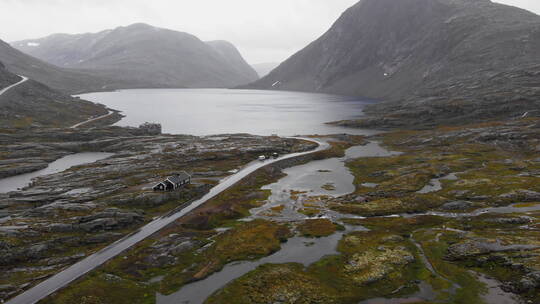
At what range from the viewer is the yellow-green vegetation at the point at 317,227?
209ft

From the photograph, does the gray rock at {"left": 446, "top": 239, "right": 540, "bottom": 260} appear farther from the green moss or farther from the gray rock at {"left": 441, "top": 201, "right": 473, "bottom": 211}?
the green moss

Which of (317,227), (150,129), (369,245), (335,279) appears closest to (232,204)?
(317,227)

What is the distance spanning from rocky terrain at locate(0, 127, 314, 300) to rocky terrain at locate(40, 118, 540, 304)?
952cm

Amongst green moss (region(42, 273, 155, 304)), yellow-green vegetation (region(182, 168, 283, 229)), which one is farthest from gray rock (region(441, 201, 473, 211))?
green moss (region(42, 273, 155, 304))

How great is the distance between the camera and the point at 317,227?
66.4 metres

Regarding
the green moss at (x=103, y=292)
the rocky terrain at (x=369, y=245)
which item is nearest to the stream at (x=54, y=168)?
the rocky terrain at (x=369, y=245)

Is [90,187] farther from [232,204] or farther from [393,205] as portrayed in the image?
[393,205]

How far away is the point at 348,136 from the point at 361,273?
12870 cm

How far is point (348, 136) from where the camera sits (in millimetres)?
172625

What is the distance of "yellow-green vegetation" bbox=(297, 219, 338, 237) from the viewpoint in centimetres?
6381

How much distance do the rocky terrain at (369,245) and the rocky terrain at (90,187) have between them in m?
9.52

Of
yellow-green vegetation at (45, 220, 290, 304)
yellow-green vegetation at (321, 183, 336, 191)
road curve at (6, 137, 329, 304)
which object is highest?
yellow-green vegetation at (321, 183, 336, 191)

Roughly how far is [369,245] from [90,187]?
237 feet

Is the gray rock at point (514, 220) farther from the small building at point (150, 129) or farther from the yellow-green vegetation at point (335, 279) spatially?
the small building at point (150, 129)
